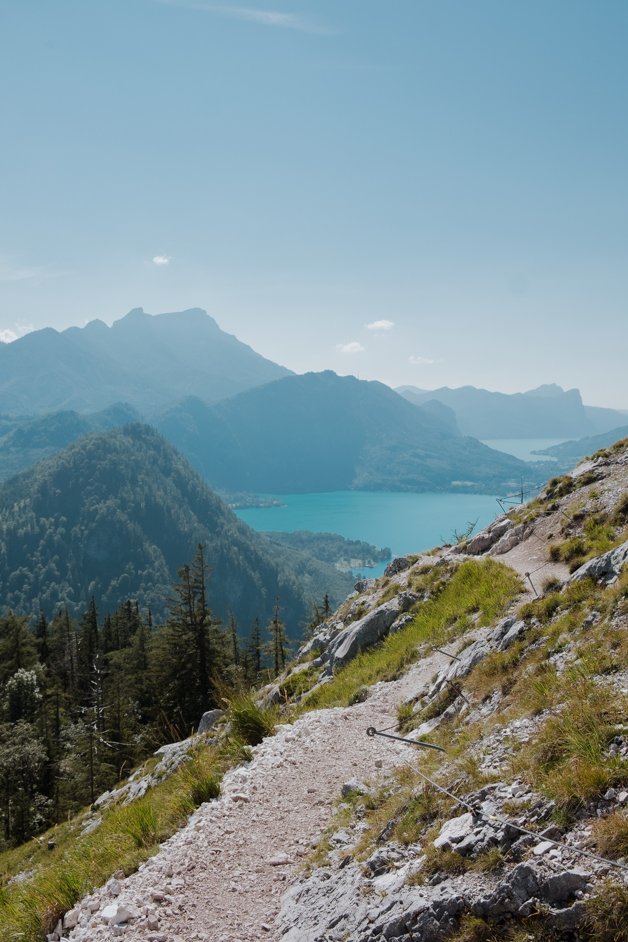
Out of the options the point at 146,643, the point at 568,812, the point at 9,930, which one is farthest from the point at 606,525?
the point at 146,643

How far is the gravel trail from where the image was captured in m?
6.68

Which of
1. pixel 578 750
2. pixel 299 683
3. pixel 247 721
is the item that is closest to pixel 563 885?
pixel 578 750

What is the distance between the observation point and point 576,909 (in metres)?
4.46

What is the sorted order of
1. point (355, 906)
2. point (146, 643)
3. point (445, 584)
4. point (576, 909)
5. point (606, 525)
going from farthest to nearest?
point (146, 643) < point (445, 584) < point (606, 525) < point (355, 906) < point (576, 909)

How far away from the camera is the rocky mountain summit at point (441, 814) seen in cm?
498

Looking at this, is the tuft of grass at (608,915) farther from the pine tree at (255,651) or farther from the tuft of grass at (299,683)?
the pine tree at (255,651)

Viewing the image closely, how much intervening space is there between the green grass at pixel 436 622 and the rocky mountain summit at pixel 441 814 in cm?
60

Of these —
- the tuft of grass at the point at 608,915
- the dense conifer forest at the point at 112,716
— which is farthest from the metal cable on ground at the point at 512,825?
the dense conifer forest at the point at 112,716

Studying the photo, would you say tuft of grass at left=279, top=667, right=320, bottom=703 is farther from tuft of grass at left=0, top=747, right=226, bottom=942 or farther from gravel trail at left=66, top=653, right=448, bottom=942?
tuft of grass at left=0, top=747, right=226, bottom=942

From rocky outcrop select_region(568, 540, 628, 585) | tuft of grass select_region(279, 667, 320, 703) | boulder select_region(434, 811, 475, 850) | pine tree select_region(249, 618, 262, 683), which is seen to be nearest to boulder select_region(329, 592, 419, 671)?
tuft of grass select_region(279, 667, 320, 703)

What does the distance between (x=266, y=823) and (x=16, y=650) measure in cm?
6930

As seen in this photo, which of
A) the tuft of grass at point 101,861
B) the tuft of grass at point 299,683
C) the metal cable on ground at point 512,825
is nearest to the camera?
the metal cable on ground at point 512,825

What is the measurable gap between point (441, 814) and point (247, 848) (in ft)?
10.2

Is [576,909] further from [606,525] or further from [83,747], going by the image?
[83,747]
